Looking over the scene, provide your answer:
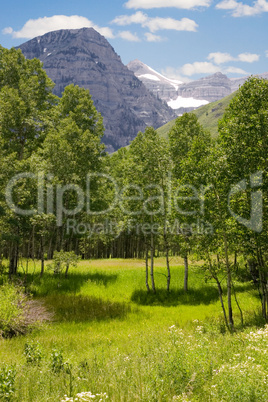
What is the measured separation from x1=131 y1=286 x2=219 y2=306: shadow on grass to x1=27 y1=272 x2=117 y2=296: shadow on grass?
3892 mm

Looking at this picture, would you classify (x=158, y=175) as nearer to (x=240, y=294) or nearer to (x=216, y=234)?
(x=216, y=234)

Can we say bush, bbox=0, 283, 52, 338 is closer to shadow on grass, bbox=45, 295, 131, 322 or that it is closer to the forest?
the forest

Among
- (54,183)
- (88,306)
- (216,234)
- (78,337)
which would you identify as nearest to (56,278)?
(88,306)

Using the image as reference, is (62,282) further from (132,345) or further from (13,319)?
(132,345)

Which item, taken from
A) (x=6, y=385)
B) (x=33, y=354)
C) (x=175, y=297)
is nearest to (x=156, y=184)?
(x=175, y=297)

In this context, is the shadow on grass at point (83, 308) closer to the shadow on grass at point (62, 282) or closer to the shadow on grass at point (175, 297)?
the shadow on grass at point (62, 282)

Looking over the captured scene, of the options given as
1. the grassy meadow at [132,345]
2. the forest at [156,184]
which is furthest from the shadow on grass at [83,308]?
the forest at [156,184]

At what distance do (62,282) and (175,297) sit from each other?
416 inches

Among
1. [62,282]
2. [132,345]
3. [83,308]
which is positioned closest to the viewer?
[132,345]

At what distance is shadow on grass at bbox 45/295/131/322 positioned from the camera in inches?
754

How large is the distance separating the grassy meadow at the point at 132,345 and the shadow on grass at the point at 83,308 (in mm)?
73

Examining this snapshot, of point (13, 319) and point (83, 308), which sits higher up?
point (13, 319)

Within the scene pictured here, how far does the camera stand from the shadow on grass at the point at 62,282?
80.6ft

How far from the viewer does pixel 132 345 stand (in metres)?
12.1
